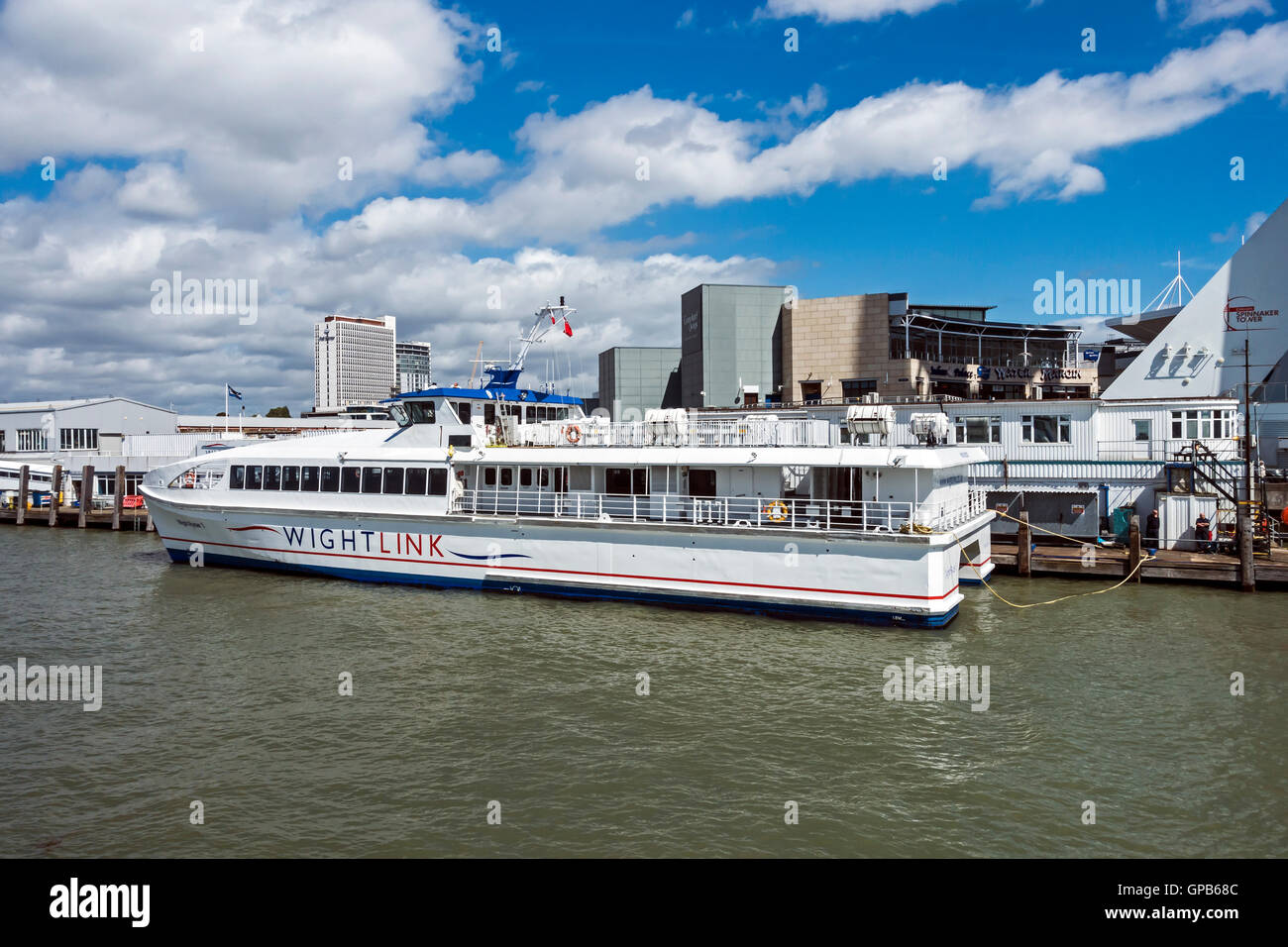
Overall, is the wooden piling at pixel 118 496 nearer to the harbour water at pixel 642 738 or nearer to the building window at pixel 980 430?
the harbour water at pixel 642 738

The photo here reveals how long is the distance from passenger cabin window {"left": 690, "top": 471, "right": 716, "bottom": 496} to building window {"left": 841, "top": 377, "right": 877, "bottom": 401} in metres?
36.0

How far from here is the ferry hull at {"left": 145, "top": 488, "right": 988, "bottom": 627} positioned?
19.1m

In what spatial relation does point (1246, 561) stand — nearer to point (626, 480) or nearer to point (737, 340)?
point (626, 480)

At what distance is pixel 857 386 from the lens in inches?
2213

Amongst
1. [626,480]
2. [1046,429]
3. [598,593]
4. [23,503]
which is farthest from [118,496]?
[1046,429]

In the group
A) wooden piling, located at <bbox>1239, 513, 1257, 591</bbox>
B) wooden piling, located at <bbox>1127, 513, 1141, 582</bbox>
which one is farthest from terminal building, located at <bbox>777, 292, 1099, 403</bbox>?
wooden piling, located at <bbox>1239, 513, 1257, 591</bbox>

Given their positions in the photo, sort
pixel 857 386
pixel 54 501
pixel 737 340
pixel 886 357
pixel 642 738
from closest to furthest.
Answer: pixel 642 738 → pixel 54 501 → pixel 886 357 → pixel 857 386 → pixel 737 340

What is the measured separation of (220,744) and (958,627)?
16494mm

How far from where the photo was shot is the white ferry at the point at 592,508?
1970 cm

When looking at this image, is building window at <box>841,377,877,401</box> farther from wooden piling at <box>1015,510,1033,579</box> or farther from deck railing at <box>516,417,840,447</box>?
deck railing at <box>516,417,840,447</box>

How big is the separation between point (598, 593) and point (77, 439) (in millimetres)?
56537

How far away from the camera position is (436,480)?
80.2 ft
